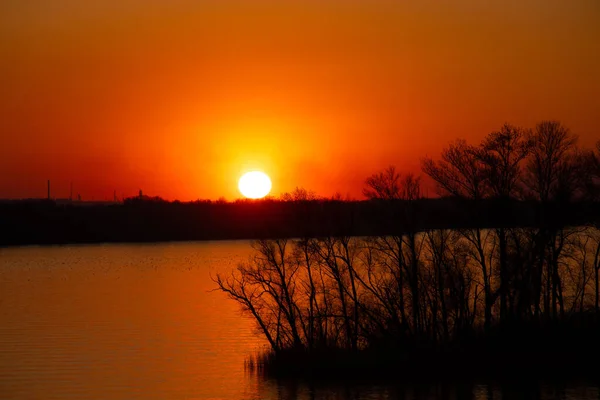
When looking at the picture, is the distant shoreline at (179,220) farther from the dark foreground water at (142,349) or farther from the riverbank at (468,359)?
the dark foreground water at (142,349)

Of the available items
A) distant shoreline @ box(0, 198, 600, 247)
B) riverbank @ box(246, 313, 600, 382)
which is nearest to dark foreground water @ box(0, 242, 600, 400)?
riverbank @ box(246, 313, 600, 382)

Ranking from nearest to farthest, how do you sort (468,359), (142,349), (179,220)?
1. (468,359)
2. (142,349)
3. (179,220)

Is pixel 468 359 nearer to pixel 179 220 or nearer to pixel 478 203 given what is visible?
pixel 478 203

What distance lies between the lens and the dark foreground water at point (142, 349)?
131ft

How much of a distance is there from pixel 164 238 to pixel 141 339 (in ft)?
455

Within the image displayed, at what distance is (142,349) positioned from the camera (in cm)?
5356

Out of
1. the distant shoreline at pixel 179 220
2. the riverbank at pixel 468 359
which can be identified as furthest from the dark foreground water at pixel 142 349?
the distant shoreline at pixel 179 220

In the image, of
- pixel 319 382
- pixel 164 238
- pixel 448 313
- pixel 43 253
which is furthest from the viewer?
pixel 164 238

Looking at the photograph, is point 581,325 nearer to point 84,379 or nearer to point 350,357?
point 350,357

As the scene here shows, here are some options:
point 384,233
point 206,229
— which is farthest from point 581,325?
point 206,229

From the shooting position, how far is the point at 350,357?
43375mm

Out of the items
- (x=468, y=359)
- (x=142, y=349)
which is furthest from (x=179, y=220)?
(x=468, y=359)

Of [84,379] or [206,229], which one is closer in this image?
[84,379]

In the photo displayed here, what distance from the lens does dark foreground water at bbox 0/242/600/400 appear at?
39906mm
